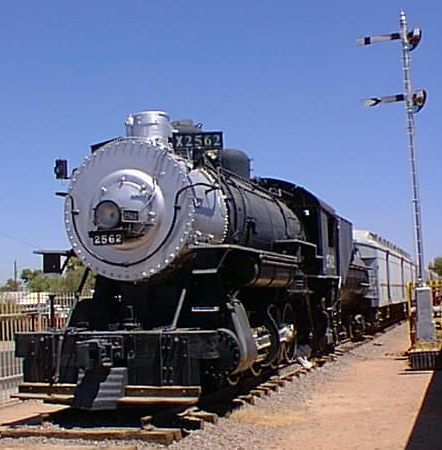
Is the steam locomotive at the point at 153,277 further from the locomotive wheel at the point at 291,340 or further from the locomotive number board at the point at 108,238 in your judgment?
the locomotive wheel at the point at 291,340

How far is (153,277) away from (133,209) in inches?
36.1

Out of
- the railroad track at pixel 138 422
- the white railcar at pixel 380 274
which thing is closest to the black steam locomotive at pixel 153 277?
the railroad track at pixel 138 422

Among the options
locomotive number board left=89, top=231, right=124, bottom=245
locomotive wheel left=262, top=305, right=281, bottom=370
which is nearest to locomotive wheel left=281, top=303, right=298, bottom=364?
locomotive wheel left=262, top=305, right=281, bottom=370

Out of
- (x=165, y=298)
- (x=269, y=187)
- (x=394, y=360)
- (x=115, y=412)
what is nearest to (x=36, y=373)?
(x=115, y=412)

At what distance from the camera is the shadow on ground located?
821cm

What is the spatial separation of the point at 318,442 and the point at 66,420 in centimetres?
324

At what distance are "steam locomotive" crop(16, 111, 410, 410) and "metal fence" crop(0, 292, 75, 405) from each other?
2.57m

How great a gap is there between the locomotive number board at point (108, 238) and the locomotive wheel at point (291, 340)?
4371 millimetres

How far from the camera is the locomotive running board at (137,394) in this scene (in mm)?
8938

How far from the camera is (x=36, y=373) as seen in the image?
32.2ft

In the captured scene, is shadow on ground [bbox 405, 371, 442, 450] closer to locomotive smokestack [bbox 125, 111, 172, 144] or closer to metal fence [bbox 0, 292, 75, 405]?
locomotive smokestack [bbox 125, 111, 172, 144]

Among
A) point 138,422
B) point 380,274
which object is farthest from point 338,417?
point 380,274

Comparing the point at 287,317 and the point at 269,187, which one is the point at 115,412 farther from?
the point at 269,187

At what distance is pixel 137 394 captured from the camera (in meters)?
9.12
